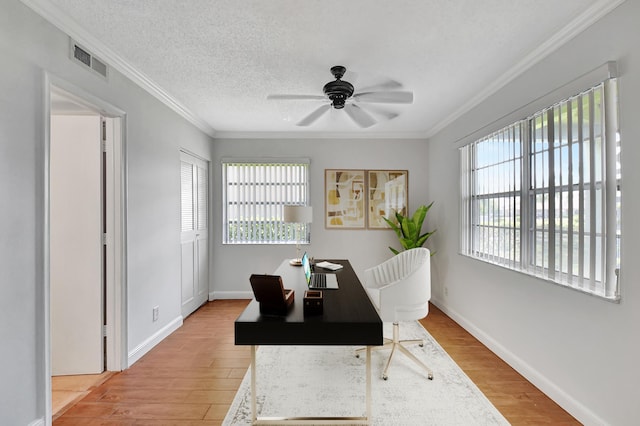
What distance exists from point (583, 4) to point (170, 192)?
3.80 m

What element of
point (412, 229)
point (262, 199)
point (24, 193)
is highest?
point (262, 199)

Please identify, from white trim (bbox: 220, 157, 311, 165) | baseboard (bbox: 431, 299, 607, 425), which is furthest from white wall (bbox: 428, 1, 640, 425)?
white trim (bbox: 220, 157, 311, 165)

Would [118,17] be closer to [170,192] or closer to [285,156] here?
[170,192]

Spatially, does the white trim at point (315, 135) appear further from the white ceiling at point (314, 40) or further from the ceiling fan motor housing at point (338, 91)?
the ceiling fan motor housing at point (338, 91)

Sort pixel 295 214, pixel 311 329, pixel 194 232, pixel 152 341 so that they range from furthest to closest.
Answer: pixel 194 232 < pixel 295 214 < pixel 152 341 < pixel 311 329

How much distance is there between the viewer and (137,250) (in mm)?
2863

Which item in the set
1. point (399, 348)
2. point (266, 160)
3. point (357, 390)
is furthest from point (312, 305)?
point (266, 160)

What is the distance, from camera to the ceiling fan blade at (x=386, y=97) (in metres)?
2.26

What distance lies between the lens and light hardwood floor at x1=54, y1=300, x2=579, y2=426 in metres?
2.04

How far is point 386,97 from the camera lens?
7.64 feet

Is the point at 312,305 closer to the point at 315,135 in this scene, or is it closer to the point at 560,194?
the point at 560,194

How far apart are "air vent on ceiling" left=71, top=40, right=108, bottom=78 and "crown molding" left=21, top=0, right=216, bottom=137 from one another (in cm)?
4

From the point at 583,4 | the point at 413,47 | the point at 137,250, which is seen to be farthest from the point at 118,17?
the point at 583,4

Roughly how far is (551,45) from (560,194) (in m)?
1.06
